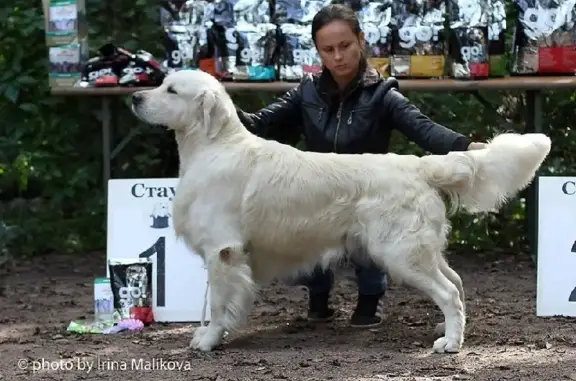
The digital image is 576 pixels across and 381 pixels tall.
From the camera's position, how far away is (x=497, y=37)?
199 inches

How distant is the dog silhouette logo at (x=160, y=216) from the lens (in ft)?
14.0

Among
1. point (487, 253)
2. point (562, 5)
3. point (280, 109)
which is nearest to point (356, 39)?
point (280, 109)

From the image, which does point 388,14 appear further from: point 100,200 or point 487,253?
point 100,200

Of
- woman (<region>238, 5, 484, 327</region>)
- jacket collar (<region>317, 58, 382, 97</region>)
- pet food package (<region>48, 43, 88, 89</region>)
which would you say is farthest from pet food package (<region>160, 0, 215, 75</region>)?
jacket collar (<region>317, 58, 382, 97</region>)

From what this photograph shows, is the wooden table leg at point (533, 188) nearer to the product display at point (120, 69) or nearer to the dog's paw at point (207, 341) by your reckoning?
the product display at point (120, 69)

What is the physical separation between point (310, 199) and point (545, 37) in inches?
81.7

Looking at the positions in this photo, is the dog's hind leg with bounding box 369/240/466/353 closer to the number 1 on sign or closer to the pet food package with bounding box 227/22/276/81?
the number 1 on sign

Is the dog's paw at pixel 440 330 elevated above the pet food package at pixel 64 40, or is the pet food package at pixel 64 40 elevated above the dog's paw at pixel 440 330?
the pet food package at pixel 64 40

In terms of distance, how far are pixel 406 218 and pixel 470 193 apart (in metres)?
0.28

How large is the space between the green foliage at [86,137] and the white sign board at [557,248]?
133 centimetres

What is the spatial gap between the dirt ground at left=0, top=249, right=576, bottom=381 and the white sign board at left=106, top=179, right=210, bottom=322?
0.37 feet

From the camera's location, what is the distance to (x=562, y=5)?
5008mm

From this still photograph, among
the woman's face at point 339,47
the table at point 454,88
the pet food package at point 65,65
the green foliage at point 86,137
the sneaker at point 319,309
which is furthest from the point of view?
the green foliage at point 86,137

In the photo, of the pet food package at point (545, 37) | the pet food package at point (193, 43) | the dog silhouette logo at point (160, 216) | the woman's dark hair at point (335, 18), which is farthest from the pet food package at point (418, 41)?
the dog silhouette logo at point (160, 216)
